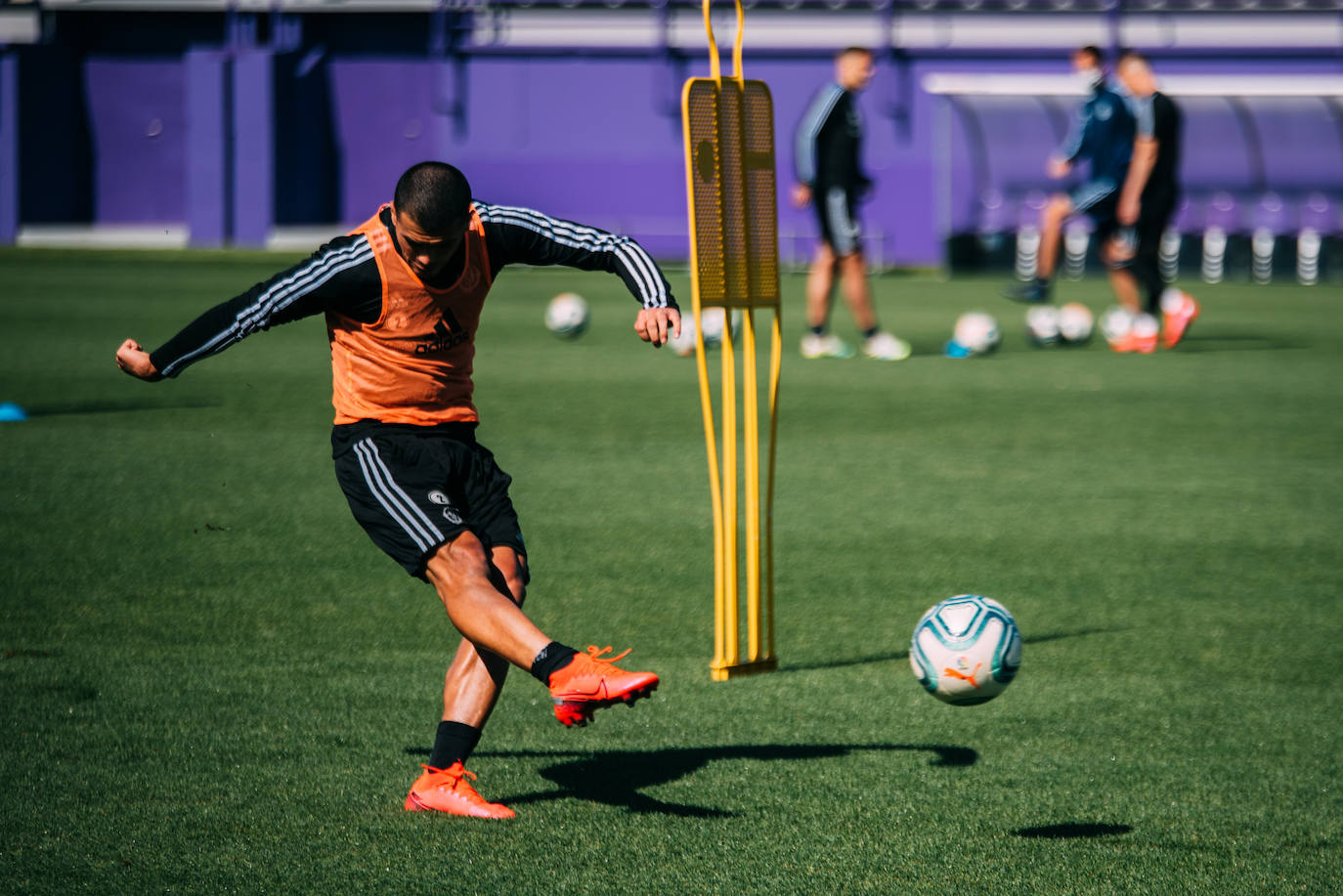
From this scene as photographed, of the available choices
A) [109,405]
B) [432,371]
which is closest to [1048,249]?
[109,405]

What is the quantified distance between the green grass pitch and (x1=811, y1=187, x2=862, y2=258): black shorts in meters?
2.35

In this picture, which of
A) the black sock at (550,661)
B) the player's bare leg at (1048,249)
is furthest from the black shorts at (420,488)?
the player's bare leg at (1048,249)

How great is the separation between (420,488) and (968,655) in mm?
1532

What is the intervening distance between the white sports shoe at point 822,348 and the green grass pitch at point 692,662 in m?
3.00

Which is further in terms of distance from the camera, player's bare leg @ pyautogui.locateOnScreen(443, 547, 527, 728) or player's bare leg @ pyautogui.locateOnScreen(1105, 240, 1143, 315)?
player's bare leg @ pyautogui.locateOnScreen(1105, 240, 1143, 315)

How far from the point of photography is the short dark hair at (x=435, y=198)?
3.91 metres

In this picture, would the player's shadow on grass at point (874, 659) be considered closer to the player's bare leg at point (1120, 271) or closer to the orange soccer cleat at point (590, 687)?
the orange soccer cleat at point (590, 687)

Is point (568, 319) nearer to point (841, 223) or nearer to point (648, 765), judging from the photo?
point (841, 223)

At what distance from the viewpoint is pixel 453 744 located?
13.8 ft

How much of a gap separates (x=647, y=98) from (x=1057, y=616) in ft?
104

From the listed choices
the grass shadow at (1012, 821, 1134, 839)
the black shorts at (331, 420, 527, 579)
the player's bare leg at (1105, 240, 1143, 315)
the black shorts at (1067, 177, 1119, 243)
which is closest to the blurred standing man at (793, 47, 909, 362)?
the black shorts at (1067, 177, 1119, 243)

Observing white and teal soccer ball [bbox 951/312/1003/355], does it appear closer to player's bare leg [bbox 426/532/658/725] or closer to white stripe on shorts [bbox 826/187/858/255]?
white stripe on shorts [bbox 826/187/858/255]

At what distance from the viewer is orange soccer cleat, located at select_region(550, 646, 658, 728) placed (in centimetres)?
356

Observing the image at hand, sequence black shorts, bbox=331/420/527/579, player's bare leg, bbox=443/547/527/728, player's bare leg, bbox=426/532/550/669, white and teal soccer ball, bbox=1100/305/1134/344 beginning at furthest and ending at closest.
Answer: white and teal soccer ball, bbox=1100/305/1134/344 → player's bare leg, bbox=443/547/527/728 → black shorts, bbox=331/420/527/579 → player's bare leg, bbox=426/532/550/669
